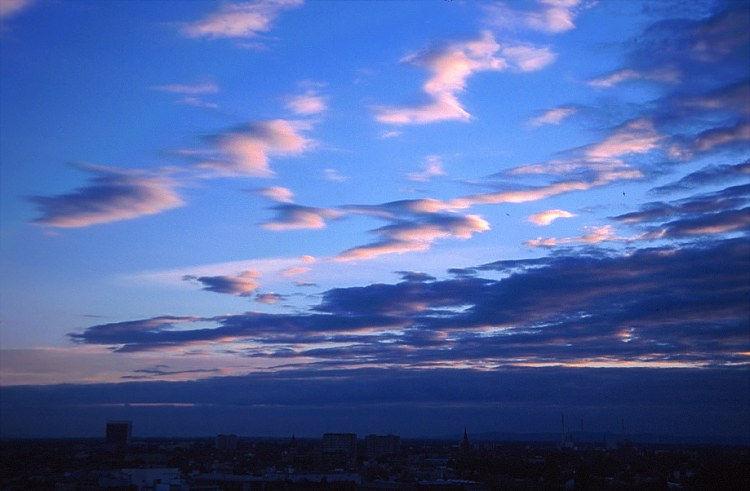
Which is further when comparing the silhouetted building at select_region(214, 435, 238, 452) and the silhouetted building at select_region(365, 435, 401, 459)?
the silhouetted building at select_region(214, 435, 238, 452)

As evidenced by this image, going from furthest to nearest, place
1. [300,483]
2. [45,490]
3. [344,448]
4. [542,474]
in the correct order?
1. [344,448]
2. [542,474]
3. [300,483]
4. [45,490]

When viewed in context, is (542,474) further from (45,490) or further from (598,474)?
(45,490)

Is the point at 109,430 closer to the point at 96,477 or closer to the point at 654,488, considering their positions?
the point at 96,477

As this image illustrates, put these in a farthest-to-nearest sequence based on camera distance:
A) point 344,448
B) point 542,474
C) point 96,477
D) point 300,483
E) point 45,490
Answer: point 344,448
point 542,474
point 300,483
point 96,477
point 45,490

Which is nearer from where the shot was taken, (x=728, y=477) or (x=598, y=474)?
(x=728, y=477)

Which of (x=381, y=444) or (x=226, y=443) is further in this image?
(x=226, y=443)

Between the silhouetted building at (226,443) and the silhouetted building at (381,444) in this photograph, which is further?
the silhouetted building at (226,443)

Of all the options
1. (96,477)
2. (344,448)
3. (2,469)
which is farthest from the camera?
(344,448)

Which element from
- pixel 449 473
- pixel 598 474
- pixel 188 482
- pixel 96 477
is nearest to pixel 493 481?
pixel 449 473

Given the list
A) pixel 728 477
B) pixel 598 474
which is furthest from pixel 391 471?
pixel 728 477
